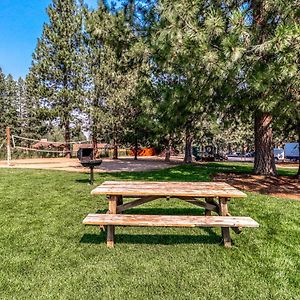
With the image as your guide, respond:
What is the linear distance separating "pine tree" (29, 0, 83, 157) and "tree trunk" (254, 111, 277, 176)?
15.5 meters

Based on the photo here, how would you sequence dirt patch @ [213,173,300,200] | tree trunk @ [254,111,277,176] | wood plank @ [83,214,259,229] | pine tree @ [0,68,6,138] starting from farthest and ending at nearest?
pine tree @ [0,68,6,138] → tree trunk @ [254,111,277,176] → dirt patch @ [213,173,300,200] → wood plank @ [83,214,259,229]

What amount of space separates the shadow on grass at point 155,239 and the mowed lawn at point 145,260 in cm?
1

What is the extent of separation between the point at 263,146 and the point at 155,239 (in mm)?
6270

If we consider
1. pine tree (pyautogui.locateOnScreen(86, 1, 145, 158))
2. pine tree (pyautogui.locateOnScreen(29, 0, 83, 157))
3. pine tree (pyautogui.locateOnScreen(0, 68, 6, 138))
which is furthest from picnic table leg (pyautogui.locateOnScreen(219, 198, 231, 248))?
pine tree (pyautogui.locateOnScreen(0, 68, 6, 138))

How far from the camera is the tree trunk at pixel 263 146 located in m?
8.70

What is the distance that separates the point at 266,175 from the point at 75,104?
1578cm

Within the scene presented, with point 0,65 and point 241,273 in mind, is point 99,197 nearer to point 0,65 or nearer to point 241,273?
point 241,273

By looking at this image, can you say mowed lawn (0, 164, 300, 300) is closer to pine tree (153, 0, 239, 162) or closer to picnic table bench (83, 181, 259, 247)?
picnic table bench (83, 181, 259, 247)

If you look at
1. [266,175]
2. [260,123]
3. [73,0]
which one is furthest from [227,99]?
[73,0]

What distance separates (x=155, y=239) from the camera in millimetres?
3592

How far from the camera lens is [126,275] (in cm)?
276

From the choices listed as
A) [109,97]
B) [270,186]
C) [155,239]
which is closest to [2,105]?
[109,97]

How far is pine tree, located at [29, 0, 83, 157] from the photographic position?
71.3ft

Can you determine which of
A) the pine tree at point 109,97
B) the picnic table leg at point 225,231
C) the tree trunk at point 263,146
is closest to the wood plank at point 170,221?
the picnic table leg at point 225,231
